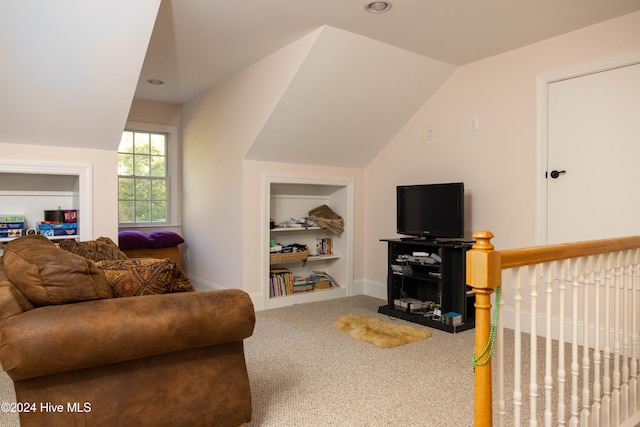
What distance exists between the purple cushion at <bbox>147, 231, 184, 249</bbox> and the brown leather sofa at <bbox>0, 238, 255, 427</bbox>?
3.13m

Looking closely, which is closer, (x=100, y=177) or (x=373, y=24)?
(x=373, y=24)

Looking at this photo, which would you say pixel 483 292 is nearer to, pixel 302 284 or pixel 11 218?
pixel 302 284

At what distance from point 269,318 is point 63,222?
1.99 meters

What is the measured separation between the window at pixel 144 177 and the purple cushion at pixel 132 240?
1.74 ft

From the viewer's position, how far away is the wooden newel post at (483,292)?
131cm

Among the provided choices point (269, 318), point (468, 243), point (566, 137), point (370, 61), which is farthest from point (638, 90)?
point (269, 318)

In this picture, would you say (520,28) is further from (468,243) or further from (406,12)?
(468,243)

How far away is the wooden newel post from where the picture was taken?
51.7 inches

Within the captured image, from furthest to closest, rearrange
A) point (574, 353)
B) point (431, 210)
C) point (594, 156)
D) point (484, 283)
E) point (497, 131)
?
point (431, 210)
point (497, 131)
point (594, 156)
point (574, 353)
point (484, 283)

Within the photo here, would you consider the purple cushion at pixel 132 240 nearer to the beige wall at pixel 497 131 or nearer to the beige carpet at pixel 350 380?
the beige carpet at pixel 350 380

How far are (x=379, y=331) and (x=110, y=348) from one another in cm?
238

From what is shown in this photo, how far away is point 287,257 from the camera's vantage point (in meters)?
4.55

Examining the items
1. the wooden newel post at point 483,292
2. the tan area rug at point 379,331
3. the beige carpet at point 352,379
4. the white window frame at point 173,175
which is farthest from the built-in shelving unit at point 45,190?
the wooden newel post at point 483,292

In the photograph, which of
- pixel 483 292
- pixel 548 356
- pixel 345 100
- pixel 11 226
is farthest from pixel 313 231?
pixel 483 292
